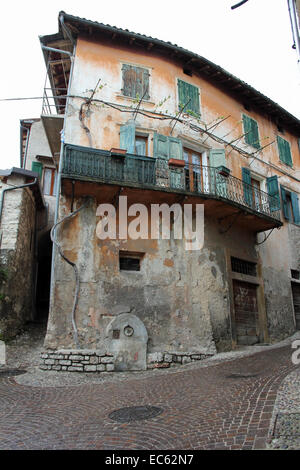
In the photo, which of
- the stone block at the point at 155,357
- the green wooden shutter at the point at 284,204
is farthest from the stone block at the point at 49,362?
the green wooden shutter at the point at 284,204

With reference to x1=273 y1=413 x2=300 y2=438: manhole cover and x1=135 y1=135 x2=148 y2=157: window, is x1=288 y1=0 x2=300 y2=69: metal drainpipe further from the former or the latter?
x1=135 y1=135 x2=148 y2=157: window

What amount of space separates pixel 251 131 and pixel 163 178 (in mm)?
6894

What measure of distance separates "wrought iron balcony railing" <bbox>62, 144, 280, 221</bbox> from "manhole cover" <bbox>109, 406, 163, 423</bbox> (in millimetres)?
6216

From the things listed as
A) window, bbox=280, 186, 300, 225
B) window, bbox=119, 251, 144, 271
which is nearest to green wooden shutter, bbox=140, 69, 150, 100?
window, bbox=119, 251, 144, 271

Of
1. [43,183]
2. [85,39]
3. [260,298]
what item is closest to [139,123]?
[85,39]

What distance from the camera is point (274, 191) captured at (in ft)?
50.1

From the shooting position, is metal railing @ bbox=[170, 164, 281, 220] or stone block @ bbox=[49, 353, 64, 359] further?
metal railing @ bbox=[170, 164, 281, 220]

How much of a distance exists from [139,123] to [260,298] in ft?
25.9

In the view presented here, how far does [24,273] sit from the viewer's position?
480 inches

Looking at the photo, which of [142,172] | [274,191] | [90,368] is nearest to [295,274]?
[274,191]

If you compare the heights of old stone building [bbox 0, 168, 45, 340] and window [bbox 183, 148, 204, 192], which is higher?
window [bbox 183, 148, 204, 192]

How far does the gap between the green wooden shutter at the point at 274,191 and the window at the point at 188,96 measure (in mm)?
4541

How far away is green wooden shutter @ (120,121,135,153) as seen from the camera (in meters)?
11.6

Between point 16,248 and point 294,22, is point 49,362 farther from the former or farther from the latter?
point 294,22
